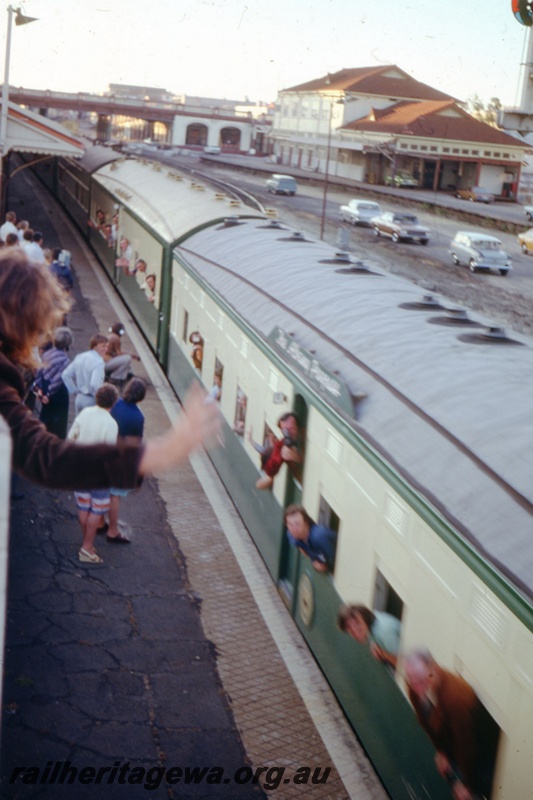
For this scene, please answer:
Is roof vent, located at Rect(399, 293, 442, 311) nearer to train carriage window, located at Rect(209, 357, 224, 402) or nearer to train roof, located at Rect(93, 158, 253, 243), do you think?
train carriage window, located at Rect(209, 357, 224, 402)

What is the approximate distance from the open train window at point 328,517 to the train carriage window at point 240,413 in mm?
2927

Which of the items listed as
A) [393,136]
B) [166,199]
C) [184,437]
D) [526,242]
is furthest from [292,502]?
[393,136]

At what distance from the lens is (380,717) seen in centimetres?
618

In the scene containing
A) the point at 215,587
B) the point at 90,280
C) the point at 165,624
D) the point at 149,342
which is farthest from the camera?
the point at 90,280

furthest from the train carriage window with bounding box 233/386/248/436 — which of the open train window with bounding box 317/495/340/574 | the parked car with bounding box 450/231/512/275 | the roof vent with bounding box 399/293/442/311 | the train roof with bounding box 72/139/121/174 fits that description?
the train roof with bounding box 72/139/121/174

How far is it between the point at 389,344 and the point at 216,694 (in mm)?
3107

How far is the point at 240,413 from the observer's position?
10.7 metres

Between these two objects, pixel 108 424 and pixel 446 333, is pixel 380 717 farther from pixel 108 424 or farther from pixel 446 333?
pixel 108 424

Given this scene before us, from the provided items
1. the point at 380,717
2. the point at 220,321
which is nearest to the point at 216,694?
the point at 380,717

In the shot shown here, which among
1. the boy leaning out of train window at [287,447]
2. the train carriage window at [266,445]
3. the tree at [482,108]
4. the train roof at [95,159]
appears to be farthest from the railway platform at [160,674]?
the tree at [482,108]

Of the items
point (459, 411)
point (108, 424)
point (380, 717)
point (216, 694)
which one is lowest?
point (216, 694)

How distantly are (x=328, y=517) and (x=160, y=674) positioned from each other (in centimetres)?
193

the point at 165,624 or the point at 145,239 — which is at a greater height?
the point at 145,239

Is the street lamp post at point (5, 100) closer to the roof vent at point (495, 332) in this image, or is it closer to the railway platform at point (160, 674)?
the railway platform at point (160, 674)
